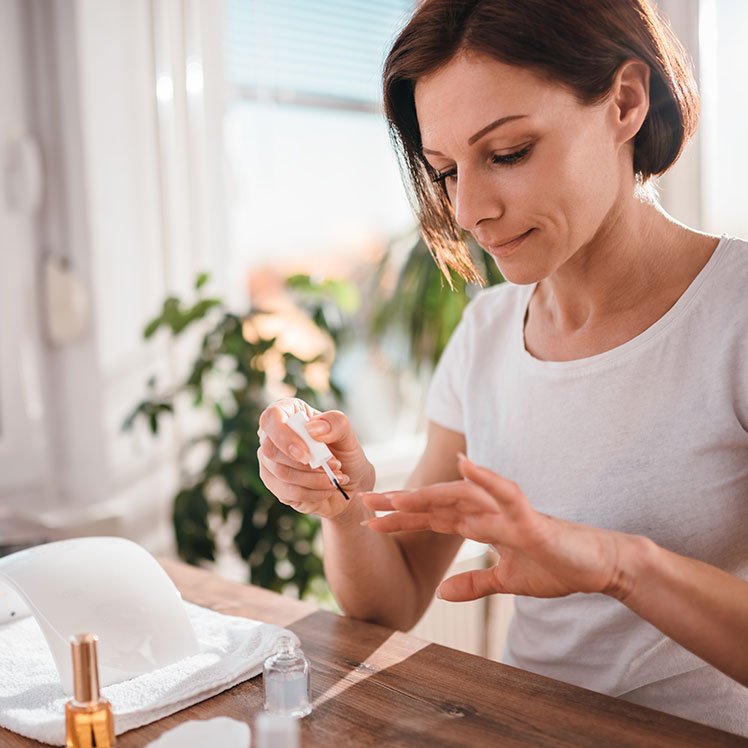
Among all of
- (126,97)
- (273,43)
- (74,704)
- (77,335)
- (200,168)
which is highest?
(273,43)

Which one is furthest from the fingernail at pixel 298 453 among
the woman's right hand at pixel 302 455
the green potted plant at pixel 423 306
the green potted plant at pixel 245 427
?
the green potted plant at pixel 423 306

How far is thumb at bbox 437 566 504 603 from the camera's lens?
771 millimetres

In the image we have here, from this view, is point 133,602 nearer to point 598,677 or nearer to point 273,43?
point 598,677

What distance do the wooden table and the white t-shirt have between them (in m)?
0.23

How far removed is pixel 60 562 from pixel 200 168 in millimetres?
1352

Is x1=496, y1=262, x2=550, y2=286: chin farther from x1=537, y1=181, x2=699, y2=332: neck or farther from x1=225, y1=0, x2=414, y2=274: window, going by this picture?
x1=225, y1=0, x2=414, y2=274: window

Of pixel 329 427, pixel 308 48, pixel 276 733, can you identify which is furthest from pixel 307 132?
pixel 276 733

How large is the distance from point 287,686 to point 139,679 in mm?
157

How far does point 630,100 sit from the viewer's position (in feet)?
3.00

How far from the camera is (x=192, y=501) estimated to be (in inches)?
67.5

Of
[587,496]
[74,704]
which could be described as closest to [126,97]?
[587,496]

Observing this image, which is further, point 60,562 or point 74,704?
point 60,562

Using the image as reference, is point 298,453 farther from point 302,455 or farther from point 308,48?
point 308,48

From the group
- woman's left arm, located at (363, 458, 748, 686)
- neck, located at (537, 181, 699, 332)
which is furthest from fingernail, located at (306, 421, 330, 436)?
neck, located at (537, 181, 699, 332)
